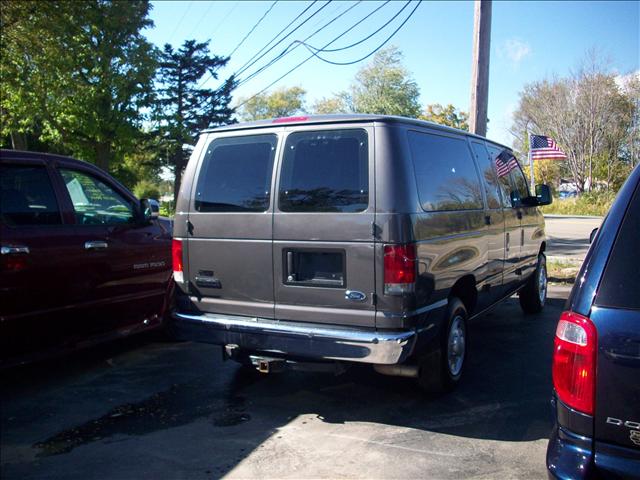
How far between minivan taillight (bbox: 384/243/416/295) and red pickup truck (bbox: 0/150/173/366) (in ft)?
9.22

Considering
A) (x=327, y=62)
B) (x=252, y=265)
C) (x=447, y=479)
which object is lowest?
(x=447, y=479)

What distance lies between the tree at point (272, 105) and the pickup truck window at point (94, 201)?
67.9 m

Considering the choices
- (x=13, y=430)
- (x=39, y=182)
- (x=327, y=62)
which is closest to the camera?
(x=13, y=430)

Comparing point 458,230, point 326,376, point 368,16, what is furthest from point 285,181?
point 368,16

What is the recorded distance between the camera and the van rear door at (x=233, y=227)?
4207 millimetres

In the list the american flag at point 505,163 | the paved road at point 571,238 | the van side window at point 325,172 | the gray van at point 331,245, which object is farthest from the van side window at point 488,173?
the paved road at point 571,238

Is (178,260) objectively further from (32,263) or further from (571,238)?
(571,238)

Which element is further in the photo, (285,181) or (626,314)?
(285,181)

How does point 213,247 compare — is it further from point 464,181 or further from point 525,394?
point 525,394

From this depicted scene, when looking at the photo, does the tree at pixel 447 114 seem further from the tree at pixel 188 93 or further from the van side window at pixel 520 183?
the van side window at pixel 520 183

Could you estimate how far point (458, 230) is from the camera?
455 cm

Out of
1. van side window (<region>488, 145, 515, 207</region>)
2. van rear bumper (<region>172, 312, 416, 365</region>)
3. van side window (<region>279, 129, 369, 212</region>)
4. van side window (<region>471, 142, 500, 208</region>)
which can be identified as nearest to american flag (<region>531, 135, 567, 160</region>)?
van side window (<region>488, 145, 515, 207</region>)

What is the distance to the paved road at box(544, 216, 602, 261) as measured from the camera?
14.3 m

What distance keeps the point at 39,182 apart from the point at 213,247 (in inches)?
69.5
